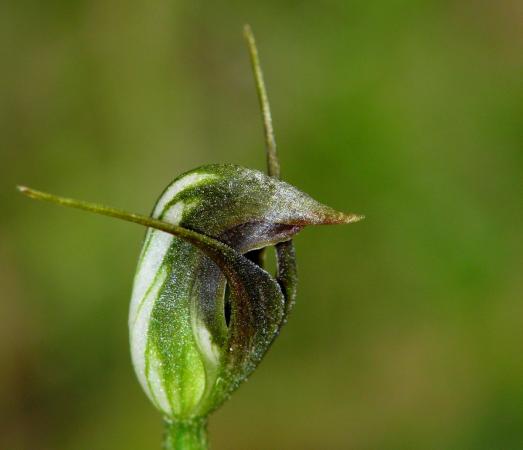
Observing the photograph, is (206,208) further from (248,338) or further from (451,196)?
(451,196)

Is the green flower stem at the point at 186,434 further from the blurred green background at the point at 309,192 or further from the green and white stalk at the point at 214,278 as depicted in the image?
the blurred green background at the point at 309,192

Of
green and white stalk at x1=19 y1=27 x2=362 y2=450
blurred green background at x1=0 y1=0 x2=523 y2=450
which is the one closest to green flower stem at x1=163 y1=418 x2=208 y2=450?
green and white stalk at x1=19 y1=27 x2=362 y2=450

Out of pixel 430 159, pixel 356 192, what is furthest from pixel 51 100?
pixel 430 159

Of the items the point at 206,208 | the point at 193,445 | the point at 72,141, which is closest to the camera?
the point at 206,208

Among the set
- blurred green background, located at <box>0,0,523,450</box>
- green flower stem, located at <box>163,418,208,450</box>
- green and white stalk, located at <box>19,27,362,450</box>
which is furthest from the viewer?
blurred green background, located at <box>0,0,523,450</box>

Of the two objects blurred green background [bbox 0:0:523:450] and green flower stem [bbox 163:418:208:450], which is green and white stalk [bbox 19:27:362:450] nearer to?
green flower stem [bbox 163:418:208:450]

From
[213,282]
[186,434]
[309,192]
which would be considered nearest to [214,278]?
[213,282]
